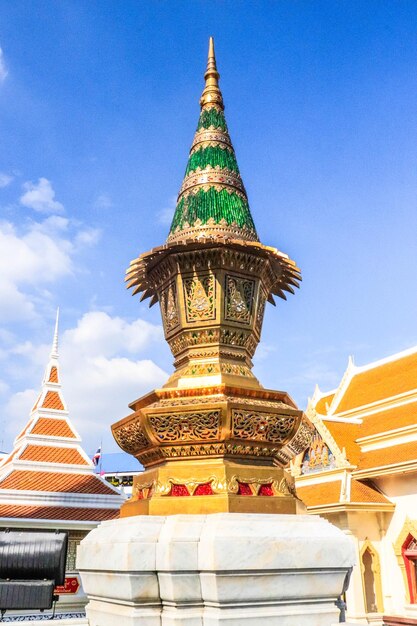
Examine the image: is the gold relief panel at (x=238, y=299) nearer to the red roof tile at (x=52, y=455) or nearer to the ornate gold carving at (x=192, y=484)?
the ornate gold carving at (x=192, y=484)

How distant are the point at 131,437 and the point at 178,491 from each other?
1.60ft

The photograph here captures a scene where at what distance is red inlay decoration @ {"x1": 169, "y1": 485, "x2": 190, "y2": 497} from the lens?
120 inches

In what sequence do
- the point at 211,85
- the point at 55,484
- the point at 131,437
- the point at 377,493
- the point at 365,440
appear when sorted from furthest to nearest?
the point at 365,440 < the point at 377,493 < the point at 55,484 < the point at 211,85 < the point at 131,437

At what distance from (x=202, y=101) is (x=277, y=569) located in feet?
11.1

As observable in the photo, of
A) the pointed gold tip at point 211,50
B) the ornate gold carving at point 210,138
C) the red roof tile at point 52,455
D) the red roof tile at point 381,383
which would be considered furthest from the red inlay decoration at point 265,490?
the red roof tile at point 381,383

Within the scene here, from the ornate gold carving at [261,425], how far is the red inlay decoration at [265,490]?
0.83 ft

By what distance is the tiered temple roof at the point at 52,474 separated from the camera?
14.6m

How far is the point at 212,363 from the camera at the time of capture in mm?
3494

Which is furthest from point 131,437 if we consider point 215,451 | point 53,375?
point 53,375

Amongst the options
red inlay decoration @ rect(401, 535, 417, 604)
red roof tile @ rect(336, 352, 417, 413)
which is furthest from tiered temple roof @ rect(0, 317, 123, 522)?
red roof tile @ rect(336, 352, 417, 413)

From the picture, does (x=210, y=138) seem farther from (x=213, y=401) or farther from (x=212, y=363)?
(x=213, y=401)

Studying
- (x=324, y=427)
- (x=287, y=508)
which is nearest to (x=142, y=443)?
(x=287, y=508)

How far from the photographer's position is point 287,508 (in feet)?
10.1

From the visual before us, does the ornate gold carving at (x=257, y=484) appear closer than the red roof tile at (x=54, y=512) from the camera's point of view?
Yes
